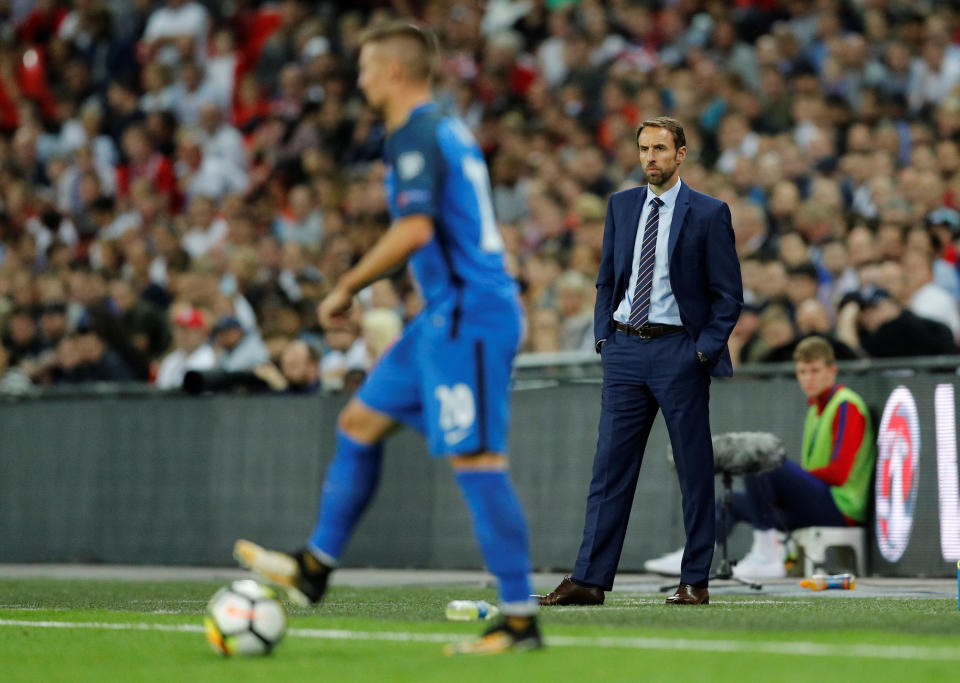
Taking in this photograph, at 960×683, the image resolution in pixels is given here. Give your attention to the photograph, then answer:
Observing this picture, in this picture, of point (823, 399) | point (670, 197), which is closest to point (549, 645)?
point (670, 197)

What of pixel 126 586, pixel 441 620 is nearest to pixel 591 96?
pixel 126 586

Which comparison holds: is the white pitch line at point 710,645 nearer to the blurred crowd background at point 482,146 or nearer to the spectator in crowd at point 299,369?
the blurred crowd background at point 482,146

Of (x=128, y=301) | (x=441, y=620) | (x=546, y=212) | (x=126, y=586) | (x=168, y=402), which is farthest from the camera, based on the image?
(x=128, y=301)

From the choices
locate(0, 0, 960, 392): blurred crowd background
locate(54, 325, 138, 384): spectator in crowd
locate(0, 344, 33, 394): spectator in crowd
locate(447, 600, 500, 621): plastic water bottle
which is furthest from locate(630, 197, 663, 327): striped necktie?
locate(0, 344, 33, 394): spectator in crowd

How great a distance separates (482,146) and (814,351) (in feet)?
25.7

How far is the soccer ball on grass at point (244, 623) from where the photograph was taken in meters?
6.12

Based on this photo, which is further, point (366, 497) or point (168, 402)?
point (168, 402)

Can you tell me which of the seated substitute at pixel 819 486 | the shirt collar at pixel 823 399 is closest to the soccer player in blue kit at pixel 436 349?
the seated substitute at pixel 819 486

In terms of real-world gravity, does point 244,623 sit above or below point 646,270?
below

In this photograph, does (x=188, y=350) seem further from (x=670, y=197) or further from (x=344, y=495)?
(x=344, y=495)

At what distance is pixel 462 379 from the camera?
19.3ft

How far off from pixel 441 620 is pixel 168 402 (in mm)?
7756

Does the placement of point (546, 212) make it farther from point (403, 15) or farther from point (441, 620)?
point (441, 620)

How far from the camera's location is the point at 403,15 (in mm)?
21844
